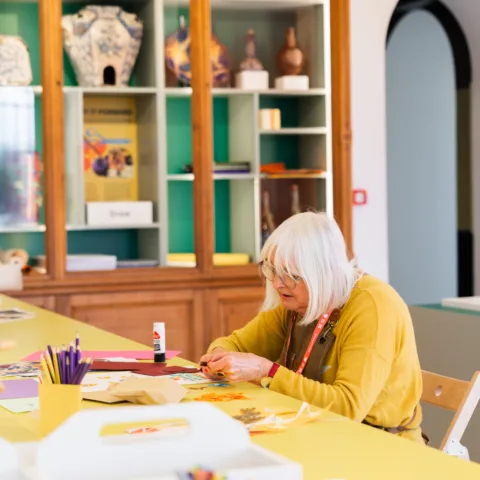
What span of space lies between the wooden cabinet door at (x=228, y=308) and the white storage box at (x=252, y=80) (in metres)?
1.10

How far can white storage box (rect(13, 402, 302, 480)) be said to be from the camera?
1.21 metres

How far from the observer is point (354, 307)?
244cm

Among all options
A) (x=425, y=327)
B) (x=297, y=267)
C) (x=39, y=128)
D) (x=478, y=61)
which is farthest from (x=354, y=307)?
(x=478, y=61)

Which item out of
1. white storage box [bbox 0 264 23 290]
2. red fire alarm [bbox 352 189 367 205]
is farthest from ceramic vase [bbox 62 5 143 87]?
red fire alarm [bbox 352 189 367 205]

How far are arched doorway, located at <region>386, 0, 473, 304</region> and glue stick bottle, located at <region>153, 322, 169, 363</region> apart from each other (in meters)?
4.89

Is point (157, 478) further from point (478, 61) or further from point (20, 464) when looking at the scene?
point (478, 61)

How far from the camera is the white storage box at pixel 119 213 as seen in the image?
17.1 ft

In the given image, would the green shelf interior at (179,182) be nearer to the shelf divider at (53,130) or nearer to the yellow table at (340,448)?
the shelf divider at (53,130)

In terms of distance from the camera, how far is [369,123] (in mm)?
5684

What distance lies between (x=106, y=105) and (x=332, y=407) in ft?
10.8

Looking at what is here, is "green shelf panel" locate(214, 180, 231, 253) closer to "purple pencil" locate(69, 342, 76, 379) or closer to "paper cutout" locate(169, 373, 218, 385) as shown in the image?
"paper cutout" locate(169, 373, 218, 385)

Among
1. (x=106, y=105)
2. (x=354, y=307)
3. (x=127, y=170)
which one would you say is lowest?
(x=354, y=307)

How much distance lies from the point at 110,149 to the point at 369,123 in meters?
1.48

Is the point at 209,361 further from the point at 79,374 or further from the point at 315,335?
the point at 79,374
